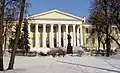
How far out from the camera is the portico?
102875 mm

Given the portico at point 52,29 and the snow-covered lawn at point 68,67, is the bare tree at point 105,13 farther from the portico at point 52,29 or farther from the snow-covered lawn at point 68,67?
the portico at point 52,29

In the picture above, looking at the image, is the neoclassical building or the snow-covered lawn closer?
the snow-covered lawn

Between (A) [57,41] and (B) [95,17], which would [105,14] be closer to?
(B) [95,17]

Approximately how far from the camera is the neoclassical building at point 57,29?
4048 inches

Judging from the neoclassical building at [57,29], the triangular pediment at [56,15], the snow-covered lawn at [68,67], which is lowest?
the snow-covered lawn at [68,67]

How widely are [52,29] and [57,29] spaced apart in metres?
2.68

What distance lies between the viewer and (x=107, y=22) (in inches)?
1438

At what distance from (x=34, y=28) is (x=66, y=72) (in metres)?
89.5

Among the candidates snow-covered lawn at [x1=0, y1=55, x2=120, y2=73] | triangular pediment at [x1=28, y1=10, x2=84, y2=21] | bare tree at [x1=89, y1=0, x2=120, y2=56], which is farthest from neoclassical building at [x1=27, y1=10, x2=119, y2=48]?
snow-covered lawn at [x1=0, y1=55, x2=120, y2=73]

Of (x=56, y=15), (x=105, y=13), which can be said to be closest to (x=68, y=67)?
(x=105, y=13)

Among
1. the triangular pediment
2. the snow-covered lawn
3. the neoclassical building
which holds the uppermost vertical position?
the triangular pediment

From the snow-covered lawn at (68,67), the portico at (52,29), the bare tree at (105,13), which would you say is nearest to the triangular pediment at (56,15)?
the portico at (52,29)

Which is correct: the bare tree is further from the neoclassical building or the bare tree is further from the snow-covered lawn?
the neoclassical building

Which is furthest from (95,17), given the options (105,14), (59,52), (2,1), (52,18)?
(52,18)
